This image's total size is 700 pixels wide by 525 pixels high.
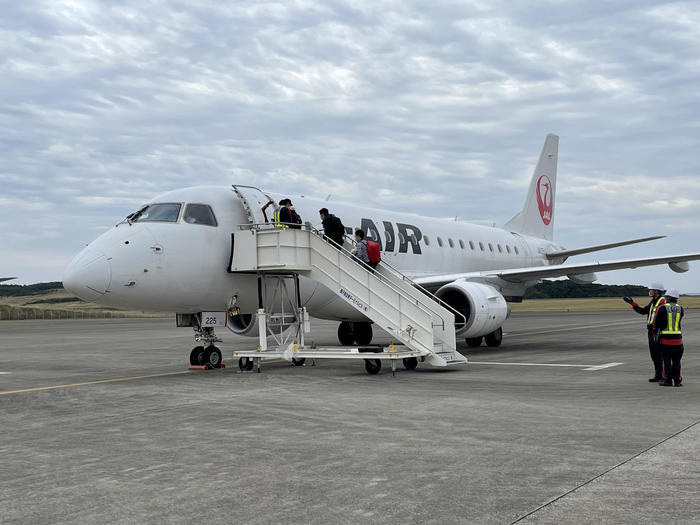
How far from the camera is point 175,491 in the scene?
5.16 metres

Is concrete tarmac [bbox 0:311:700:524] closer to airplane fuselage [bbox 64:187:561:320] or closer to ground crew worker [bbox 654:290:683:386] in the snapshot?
ground crew worker [bbox 654:290:683:386]

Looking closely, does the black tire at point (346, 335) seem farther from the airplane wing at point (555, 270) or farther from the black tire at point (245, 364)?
the black tire at point (245, 364)

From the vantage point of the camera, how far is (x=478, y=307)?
17203 millimetres

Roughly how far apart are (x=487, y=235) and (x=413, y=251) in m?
6.35

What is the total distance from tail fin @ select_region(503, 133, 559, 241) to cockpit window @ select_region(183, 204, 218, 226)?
18.3 meters

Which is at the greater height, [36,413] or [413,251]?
[413,251]

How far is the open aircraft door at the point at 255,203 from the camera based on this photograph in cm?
1541

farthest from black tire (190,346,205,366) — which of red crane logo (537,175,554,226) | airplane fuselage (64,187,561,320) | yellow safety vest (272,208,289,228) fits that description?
red crane logo (537,175,554,226)

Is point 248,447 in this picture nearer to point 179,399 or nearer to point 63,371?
point 179,399

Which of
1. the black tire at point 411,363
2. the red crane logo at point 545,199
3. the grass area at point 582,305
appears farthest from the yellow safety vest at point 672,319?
the grass area at point 582,305

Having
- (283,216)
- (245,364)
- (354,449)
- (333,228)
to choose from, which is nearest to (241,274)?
(283,216)

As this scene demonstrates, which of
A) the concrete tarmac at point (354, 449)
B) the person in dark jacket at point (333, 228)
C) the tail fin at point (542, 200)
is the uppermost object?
the tail fin at point (542, 200)

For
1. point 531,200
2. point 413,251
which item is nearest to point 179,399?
point 413,251

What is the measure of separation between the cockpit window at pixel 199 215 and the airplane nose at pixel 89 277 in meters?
2.04
